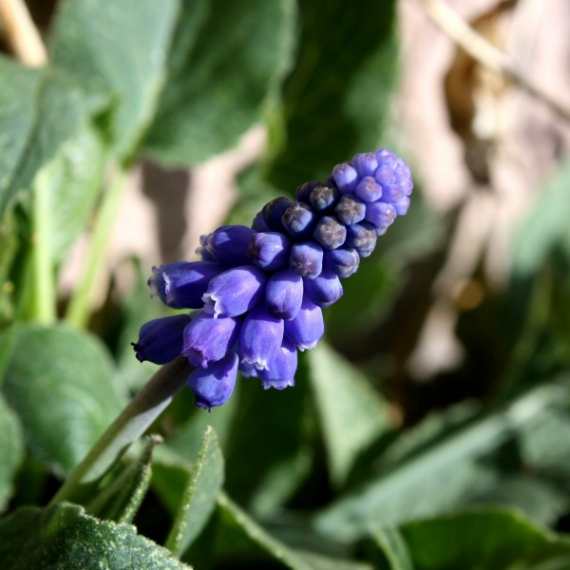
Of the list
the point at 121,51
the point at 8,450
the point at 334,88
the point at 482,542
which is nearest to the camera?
the point at 8,450

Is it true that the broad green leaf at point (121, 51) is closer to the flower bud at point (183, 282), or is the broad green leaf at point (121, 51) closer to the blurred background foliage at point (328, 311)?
the blurred background foliage at point (328, 311)

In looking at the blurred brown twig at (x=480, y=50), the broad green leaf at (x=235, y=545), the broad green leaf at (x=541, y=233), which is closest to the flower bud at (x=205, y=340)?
the broad green leaf at (x=235, y=545)

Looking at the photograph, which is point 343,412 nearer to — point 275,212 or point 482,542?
point 482,542

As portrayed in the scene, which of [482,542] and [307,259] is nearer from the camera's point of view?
[307,259]

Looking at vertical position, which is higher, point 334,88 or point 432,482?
point 334,88

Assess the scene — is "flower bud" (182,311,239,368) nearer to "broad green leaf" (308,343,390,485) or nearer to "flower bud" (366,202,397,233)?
"flower bud" (366,202,397,233)

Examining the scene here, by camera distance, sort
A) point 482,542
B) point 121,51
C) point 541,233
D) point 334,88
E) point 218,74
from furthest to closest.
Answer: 1. point 541,233
2. point 334,88
3. point 218,74
4. point 121,51
5. point 482,542

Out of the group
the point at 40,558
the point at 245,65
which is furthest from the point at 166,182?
the point at 40,558


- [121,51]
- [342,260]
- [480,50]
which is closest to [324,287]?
[342,260]
